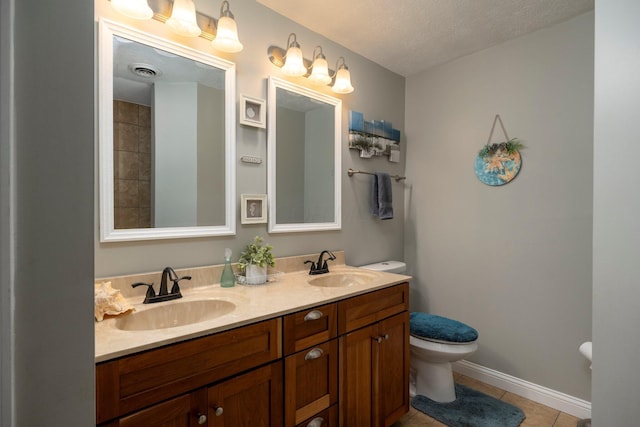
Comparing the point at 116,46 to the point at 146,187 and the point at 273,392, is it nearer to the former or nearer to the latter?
the point at 146,187

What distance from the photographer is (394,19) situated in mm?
1904

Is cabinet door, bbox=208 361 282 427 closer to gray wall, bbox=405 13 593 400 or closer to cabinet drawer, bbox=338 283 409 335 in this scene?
cabinet drawer, bbox=338 283 409 335

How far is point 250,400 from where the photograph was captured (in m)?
1.09

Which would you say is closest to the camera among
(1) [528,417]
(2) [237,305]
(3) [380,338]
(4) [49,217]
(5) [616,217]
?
(4) [49,217]

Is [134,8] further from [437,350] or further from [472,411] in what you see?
[472,411]

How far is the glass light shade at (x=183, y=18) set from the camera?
1.37 meters

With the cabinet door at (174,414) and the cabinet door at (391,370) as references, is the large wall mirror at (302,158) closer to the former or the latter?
the cabinet door at (391,370)

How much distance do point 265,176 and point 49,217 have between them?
4.57 ft

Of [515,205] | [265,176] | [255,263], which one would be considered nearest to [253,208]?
[265,176]

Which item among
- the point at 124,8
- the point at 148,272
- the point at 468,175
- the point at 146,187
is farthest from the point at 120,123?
the point at 468,175

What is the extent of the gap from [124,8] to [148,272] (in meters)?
1.13

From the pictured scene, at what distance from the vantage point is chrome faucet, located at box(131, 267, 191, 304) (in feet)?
4.18

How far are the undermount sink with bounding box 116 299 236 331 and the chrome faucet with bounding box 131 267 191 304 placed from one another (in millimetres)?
50

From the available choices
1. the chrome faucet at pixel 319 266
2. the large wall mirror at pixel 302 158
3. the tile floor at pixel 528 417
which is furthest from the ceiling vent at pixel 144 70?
the tile floor at pixel 528 417
